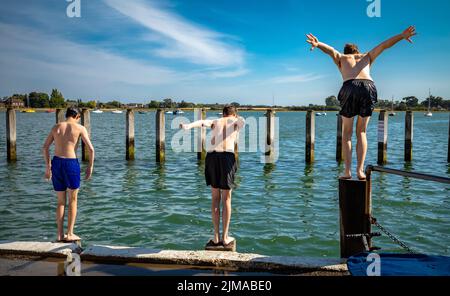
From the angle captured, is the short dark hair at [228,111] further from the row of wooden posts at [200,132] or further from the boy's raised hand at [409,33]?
the row of wooden posts at [200,132]

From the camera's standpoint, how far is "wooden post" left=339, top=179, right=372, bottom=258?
513 centimetres

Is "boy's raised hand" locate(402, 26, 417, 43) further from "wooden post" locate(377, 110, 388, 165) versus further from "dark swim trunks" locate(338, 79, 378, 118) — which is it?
"wooden post" locate(377, 110, 388, 165)

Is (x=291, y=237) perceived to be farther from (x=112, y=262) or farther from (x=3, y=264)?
(x=3, y=264)

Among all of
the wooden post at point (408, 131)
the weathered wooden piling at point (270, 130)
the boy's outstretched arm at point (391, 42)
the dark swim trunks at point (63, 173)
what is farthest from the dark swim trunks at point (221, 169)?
the wooden post at point (408, 131)

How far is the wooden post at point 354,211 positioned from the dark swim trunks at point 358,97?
1.02 meters

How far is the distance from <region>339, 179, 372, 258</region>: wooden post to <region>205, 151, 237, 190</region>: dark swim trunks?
1.48 metres

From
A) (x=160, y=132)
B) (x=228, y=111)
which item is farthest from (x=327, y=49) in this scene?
(x=160, y=132)

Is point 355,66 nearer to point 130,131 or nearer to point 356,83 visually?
point 356,83

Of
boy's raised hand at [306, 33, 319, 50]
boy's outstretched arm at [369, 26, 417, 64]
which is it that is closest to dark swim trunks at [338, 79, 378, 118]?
boy's outstretched arm at [369, 26, 417, 64]

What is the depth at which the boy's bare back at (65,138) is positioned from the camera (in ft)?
19.6

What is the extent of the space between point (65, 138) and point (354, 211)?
13.8 feet
